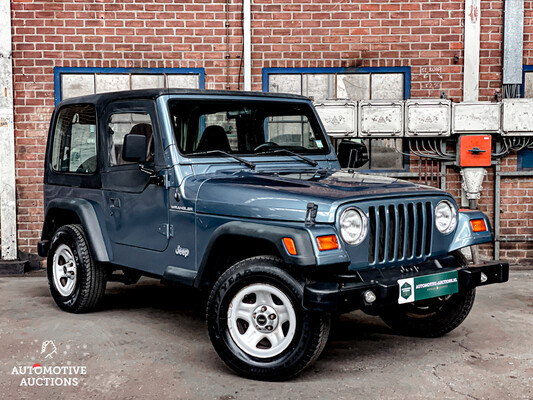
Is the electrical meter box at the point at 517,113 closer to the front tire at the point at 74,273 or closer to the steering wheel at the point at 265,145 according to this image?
the steering wheel at the point at 265,145

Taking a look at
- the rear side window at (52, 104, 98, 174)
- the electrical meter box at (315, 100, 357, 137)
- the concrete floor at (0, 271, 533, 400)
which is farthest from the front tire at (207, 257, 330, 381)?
the electrical meter box at (315, 100, 357, 137)

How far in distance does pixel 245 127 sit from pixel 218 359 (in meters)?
1.83

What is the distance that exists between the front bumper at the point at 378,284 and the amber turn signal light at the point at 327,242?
21 centimetres

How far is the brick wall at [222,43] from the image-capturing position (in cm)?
866

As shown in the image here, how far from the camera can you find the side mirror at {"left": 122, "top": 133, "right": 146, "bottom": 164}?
491 centimetres

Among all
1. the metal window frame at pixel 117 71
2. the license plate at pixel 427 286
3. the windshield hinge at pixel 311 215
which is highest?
the metal window frame at pixel 117 71

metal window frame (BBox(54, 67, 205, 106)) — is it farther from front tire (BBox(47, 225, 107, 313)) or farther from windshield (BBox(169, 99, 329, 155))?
windshield (BBox(169, 99, 329, 155))

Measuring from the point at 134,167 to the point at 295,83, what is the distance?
3.93 meters

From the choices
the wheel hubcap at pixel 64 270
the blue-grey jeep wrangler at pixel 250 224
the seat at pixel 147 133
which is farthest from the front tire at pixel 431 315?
the wheel hubcap at pixel 64 270

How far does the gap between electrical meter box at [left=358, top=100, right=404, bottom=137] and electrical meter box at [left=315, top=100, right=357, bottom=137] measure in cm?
10

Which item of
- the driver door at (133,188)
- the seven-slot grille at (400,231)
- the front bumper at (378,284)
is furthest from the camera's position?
the driver door at (133,188)

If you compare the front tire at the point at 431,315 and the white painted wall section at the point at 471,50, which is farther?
the white painted wall section at the point at 471,50

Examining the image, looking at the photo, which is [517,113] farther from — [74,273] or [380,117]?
[74,273]

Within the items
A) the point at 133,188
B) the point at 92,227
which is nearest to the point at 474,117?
the point at 133,188
